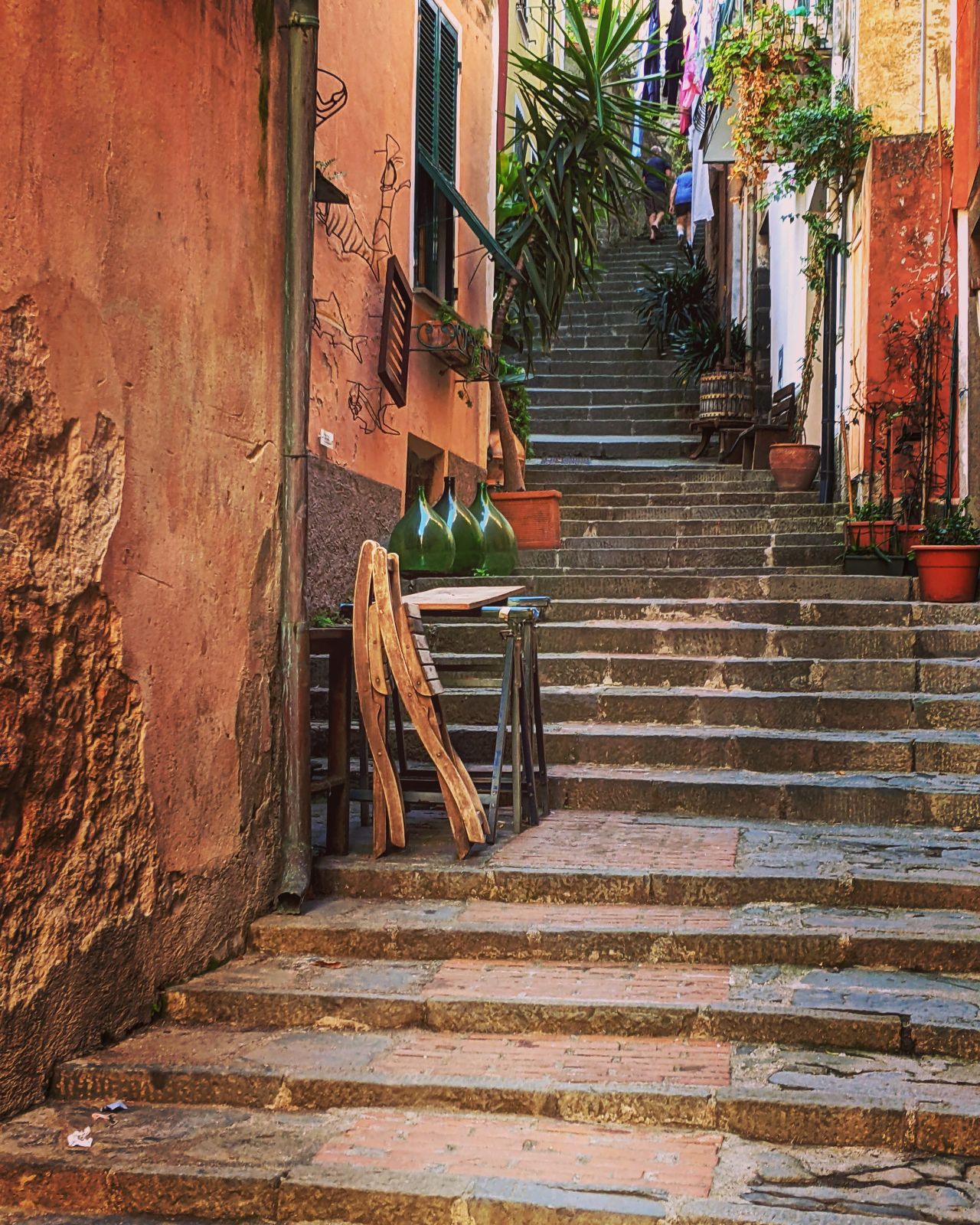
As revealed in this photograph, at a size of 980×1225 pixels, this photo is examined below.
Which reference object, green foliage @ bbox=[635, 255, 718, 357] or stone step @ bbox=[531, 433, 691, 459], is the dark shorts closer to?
green foliage @ bbox=[635, 255, 718, 357]

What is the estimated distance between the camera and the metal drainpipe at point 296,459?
14.1 feet

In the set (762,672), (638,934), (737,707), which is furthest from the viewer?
(762,672)

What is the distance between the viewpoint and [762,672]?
630 cm

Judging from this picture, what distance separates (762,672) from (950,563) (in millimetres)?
1625

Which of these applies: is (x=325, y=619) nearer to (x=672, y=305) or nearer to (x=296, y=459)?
(x=296, y=459)

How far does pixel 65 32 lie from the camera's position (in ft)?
10.4

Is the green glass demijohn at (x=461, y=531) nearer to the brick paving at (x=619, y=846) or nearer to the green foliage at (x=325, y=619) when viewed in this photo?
the green foliage at (x=325, y=619)

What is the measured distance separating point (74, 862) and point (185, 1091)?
619 millimetres

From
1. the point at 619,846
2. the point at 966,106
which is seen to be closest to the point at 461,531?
the point at 619,846

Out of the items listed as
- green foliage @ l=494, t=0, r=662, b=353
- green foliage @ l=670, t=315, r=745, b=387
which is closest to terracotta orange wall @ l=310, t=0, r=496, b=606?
green foliage @ l=494, t=0, r=662, b=353

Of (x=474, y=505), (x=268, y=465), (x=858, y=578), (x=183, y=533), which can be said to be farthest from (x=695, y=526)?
(x=183, y=533)

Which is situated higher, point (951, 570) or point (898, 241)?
point (898, 241)

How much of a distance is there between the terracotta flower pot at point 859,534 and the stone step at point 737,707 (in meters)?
2.24

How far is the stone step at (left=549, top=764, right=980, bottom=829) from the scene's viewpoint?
502 cm
